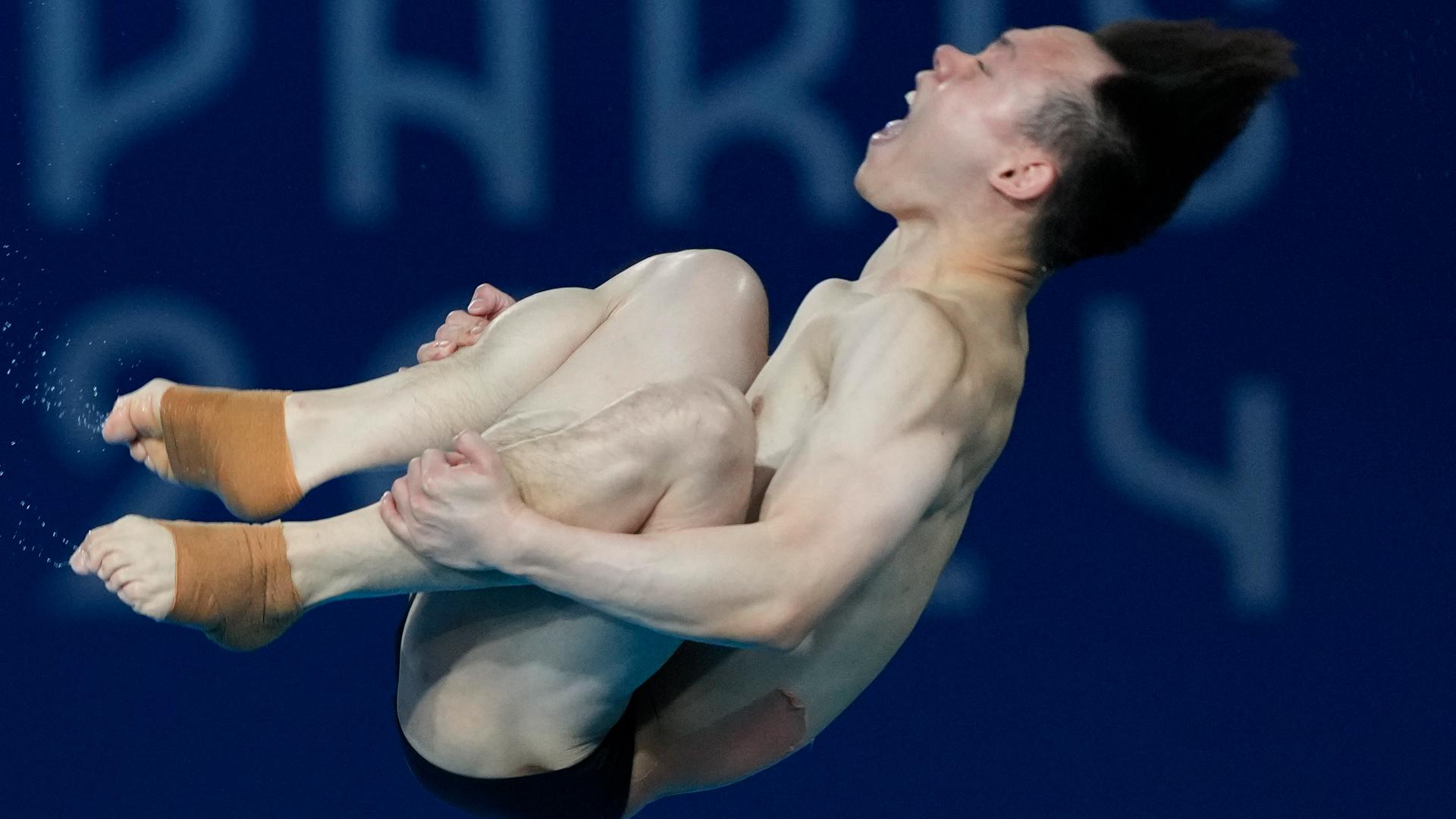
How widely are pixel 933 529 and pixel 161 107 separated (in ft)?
5.90

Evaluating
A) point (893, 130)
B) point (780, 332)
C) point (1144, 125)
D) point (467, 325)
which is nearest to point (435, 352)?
point (467, 325)

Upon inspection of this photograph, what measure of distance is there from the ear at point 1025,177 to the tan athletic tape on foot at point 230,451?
78 cm

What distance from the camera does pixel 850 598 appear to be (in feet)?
5.32

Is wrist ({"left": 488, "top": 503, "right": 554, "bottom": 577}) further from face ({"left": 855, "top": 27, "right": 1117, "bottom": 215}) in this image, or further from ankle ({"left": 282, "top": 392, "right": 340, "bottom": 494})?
face ({"left": 855, "top": 27, "right": 1117, "bottom": 215})

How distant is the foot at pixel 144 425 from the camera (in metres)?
1.72

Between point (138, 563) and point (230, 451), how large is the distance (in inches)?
10.3

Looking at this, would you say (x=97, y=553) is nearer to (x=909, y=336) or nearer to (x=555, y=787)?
(x=555, y=787)

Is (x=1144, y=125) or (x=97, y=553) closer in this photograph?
(x=97, y=553)

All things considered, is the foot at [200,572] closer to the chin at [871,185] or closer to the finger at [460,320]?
the finger at [460,320]

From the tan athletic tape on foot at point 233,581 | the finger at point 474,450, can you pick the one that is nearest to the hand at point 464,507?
A: the finger at point 474,450

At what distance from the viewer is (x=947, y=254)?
1.82 meters

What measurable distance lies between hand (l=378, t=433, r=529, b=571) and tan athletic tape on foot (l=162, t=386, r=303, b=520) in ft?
0.93

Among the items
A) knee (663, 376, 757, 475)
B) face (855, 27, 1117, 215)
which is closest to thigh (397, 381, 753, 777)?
knee (663, 376, 757, 475)

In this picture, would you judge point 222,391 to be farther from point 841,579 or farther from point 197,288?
point 197,288
